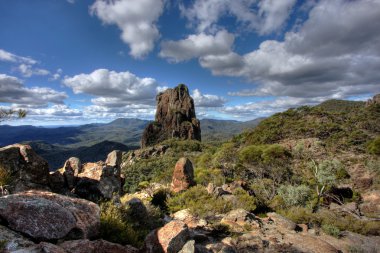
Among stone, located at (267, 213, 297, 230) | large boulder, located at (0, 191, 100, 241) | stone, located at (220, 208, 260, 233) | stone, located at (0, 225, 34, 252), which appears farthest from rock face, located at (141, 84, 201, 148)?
stone, located at (0, 225, 34, 252)

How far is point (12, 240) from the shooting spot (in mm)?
5504

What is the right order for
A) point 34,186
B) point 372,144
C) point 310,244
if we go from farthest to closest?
point 372,144
point 310,244
point 34,186

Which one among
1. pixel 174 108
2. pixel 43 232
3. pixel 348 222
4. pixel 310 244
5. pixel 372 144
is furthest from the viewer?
pixel 174 108

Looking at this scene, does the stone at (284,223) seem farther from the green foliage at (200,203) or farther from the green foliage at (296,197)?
the green foliage at (296,197)

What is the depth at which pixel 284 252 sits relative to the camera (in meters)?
11.3

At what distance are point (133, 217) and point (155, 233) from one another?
9.85 feet

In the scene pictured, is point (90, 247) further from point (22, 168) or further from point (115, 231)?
point (22, 168)

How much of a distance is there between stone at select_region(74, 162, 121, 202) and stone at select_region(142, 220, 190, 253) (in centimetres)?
515

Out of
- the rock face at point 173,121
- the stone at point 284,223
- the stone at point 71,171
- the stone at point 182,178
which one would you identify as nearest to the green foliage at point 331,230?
the stone at point 284,223

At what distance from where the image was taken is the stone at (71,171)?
12.9 m

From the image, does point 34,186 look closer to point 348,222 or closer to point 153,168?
point 348,222

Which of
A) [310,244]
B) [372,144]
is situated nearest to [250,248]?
[310,244]

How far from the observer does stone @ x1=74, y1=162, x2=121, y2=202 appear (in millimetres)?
12594

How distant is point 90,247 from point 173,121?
170 meters
